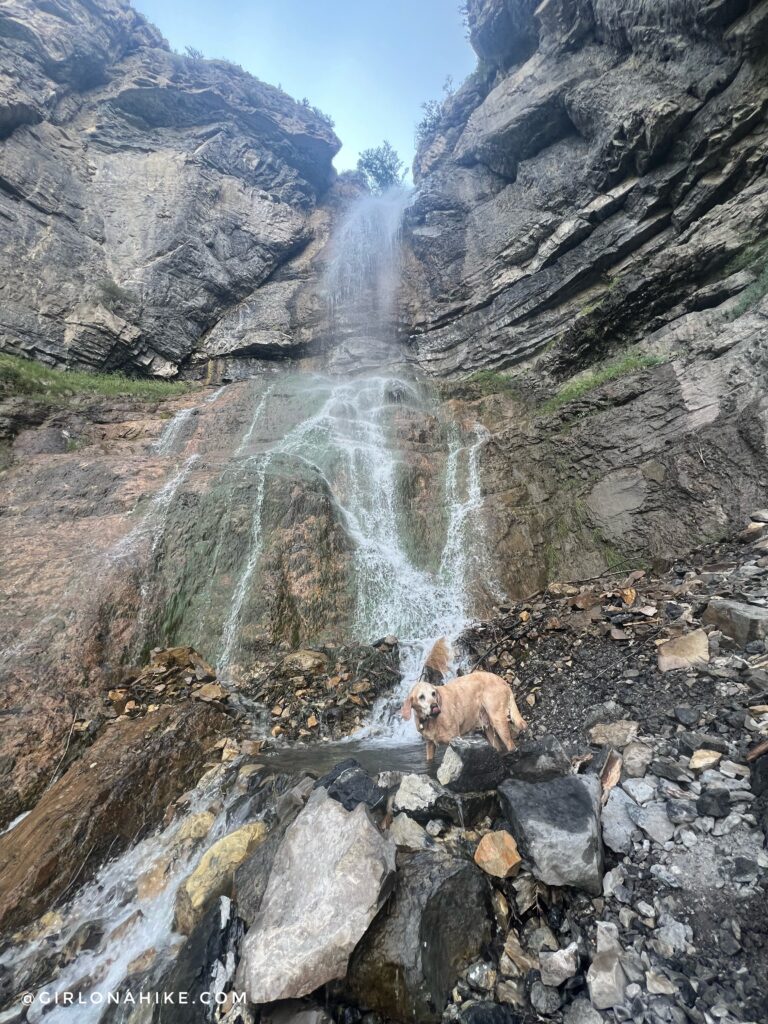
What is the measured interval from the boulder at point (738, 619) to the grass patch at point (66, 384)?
1780 centimetres

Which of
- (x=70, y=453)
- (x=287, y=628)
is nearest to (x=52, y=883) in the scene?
(x=287, y=628)

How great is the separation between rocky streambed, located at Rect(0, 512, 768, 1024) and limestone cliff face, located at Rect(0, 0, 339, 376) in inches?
759

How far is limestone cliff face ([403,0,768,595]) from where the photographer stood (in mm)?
8766

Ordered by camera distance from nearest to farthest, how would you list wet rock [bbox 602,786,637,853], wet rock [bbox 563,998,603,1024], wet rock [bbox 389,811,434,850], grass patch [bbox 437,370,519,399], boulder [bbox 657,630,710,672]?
wet rock [bbox 563,998,603,1024] → wet rock [bbox 602,786,637,853] → wet rock [bbox 389,811,434,850] → boulder [bbox 657,630,710,672] → grass patch [bbox 437,370,519,399]

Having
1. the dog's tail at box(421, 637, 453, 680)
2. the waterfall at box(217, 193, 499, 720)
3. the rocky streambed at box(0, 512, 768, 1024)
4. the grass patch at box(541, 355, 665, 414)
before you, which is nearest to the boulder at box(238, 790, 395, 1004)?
the rocky streambed at box(0, 512, 768, 1024)

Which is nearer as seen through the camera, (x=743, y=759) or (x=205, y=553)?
(x=743, y=759)

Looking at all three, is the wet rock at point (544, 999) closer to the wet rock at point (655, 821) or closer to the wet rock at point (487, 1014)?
the wet rock at point (487, 1014)

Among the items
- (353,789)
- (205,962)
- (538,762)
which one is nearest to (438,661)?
(538,762)

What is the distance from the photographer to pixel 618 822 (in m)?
2.63

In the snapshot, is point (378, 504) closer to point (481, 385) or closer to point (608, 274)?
point (481, 385)

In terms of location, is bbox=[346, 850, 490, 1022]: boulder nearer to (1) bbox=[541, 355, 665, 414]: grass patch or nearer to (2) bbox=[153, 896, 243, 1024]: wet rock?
→ (2) bbox=[153, 896, 243, 1024]: wet rock

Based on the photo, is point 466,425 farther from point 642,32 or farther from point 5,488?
A: point 642,32

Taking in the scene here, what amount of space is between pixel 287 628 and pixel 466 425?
974 centimetres

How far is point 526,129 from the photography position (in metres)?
20.7
